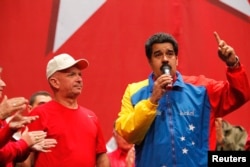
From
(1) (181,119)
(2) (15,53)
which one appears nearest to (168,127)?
(1) (181,119)

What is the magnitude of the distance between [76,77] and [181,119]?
2.44ft

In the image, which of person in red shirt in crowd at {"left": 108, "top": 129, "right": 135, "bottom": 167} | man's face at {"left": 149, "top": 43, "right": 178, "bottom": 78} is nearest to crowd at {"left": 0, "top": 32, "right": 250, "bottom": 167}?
man's face at {"left": 149, "top": 43, "right": 178, "bottom": 78}

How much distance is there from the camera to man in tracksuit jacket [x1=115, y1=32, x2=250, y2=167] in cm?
265

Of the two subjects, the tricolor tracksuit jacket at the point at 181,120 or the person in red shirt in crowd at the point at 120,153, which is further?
the person in red shirt in crowd at the point at 120,153

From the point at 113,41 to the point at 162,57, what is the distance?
1.64 m

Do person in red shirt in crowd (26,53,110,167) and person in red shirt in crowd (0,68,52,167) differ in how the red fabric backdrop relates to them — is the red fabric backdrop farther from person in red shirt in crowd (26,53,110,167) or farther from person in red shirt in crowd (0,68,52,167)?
person in red shirt in crowd (0,68,52,167)

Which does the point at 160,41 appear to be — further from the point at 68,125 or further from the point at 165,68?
the point at 68,125

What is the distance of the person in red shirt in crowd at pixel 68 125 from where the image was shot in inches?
119

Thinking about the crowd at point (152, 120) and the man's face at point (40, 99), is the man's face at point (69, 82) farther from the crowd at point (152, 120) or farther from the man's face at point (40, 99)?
the man's face at point (40, 99)

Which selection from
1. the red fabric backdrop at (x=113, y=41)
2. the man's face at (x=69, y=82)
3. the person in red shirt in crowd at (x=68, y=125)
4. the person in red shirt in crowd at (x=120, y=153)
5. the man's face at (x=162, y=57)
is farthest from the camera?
the red fabric backdrop at (x=113, y=41)

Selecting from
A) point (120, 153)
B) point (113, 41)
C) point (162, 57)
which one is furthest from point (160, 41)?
point (113, 41)

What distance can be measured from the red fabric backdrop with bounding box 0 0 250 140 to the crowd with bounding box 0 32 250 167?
46.6 inches

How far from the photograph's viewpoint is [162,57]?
2797 millimetres

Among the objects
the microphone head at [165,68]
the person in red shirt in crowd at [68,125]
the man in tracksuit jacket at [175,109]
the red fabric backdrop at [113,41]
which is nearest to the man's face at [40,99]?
the red fabric backdrop at [113,41]
